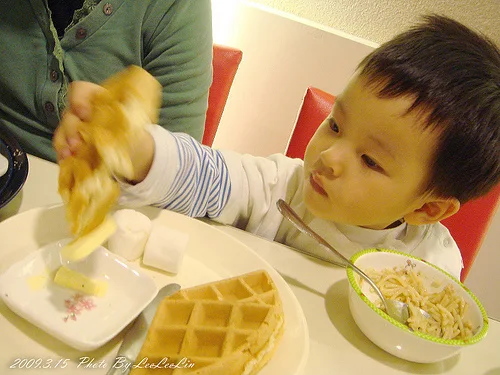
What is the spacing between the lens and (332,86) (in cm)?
171

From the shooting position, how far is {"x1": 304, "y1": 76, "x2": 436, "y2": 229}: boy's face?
0.75 m

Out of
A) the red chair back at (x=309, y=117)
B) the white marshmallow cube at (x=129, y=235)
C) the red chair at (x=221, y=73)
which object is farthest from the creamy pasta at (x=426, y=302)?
the red chair at (x=221, y=73)

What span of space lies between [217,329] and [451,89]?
53 centimetres

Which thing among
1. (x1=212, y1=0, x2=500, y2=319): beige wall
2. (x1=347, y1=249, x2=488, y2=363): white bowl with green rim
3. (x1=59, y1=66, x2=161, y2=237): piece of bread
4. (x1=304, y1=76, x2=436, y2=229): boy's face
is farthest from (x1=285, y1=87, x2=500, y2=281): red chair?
(x1=59, y1=66, x2=161, y2=237): piece of bread

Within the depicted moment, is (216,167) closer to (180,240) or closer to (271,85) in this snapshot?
(180,240)

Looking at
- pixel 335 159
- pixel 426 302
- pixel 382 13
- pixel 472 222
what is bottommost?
pixel 472 222

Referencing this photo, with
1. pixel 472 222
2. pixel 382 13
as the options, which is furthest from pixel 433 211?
pixel 382 13

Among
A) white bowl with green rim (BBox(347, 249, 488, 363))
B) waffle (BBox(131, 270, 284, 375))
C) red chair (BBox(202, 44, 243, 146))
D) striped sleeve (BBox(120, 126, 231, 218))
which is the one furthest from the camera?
red chair (BBox(202, 44, 243, 146))

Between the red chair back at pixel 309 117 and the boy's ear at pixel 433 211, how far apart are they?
1.60 feet

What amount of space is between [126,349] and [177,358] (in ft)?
0.21

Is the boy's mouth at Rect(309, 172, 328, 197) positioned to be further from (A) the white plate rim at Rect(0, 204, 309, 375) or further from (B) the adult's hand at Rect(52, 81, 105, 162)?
(B) the adult's hand at Rect(52, 81, 105, 162)

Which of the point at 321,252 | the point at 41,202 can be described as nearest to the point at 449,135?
the point at 321,252

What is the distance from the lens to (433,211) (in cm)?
90

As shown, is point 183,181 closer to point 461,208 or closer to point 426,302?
point 426,302
